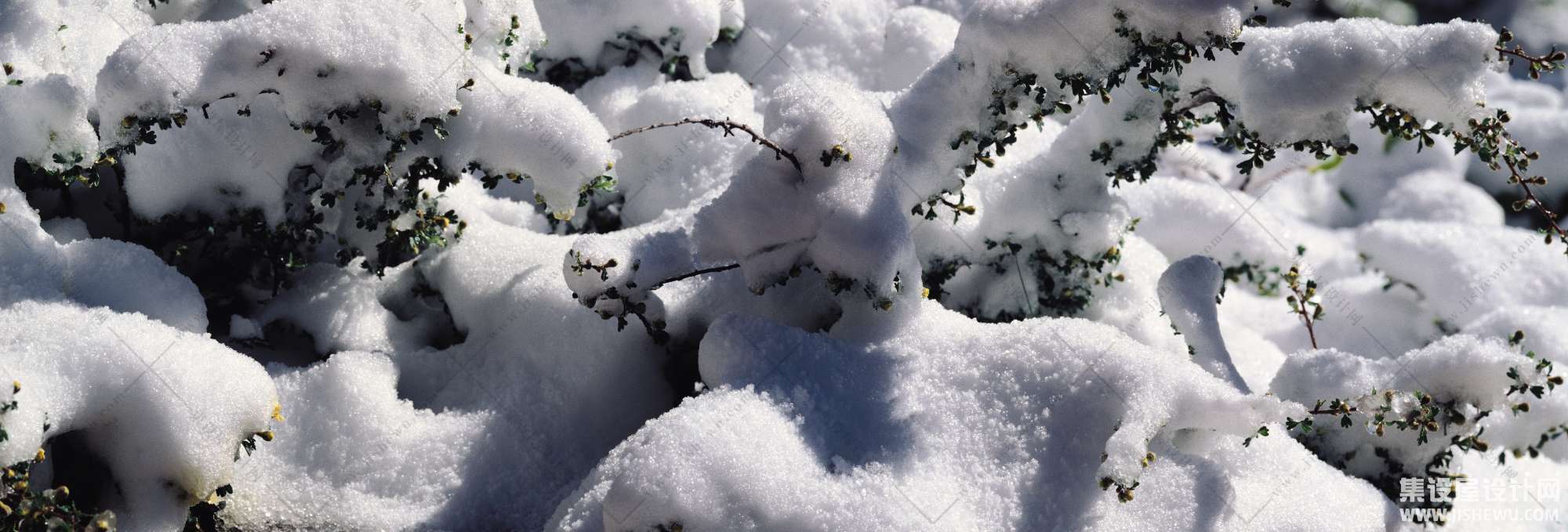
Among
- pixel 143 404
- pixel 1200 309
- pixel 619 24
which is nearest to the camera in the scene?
pixel 143 404

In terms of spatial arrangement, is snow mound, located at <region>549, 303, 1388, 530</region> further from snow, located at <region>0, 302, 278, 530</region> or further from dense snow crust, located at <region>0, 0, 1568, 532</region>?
snow, located at <region>0, 302, 278, 530</region>

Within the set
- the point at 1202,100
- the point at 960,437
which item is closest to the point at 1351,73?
the point at 1202,100

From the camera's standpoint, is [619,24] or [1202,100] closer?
[1202,100]

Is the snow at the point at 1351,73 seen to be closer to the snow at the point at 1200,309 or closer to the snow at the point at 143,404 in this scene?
the snow at the point at 1200,309

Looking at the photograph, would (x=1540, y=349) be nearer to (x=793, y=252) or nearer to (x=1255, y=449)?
(x=1255, y=449)

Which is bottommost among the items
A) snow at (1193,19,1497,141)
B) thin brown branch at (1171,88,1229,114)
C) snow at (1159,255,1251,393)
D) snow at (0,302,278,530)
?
snow at (1159,255,1251,393)

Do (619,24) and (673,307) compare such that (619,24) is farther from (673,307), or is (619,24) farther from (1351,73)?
(1351,73)

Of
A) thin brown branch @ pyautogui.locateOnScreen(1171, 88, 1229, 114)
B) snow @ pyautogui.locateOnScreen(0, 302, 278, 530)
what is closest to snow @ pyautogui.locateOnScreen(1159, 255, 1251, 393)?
thin brown branch @ pyautogui.locateOnScreen(1171, 88, 1229, 114)

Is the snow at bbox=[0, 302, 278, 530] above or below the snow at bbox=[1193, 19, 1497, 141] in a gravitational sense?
below

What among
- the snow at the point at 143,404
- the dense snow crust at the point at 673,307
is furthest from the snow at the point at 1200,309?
the snow at the point at 143,404
